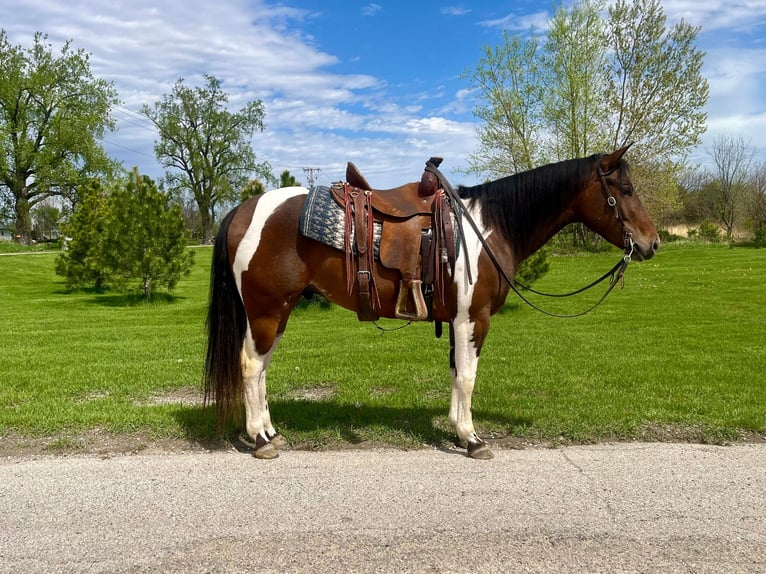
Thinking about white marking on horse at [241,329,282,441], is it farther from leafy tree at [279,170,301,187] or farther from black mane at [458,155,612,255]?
leafy tree at [279,170,301,187]

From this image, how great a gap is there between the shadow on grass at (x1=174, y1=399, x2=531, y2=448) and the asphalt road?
0.92ft

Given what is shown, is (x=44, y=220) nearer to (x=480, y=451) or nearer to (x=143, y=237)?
(x=143, y=237)

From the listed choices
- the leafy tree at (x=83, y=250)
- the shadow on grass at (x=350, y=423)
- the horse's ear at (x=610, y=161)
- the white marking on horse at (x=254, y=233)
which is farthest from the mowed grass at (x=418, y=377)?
the leafy tree at (x=83, y=250)

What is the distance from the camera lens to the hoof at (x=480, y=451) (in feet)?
12.7

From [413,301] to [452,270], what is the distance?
0.38m

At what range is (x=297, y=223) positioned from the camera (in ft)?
13.2

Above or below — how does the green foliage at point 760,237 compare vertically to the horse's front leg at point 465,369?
above

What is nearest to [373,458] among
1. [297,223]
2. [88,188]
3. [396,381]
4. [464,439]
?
[464,439]

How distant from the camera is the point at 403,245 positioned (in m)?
3.99

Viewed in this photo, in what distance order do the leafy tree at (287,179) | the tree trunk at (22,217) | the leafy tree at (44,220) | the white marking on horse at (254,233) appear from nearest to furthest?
the white marking on horse at (254,233), the leafy tree at (287,179), the tree trunk at (22,217), the leafy tree at (44,220)

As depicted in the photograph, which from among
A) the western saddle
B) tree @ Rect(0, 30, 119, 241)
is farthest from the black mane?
tree @ Rect(0, 30, 119, 241)

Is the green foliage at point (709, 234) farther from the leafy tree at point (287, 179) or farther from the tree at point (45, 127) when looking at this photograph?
Result: the tree at point (45, 127)

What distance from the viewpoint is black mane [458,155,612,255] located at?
13.6ft

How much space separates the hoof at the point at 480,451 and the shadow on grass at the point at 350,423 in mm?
338
